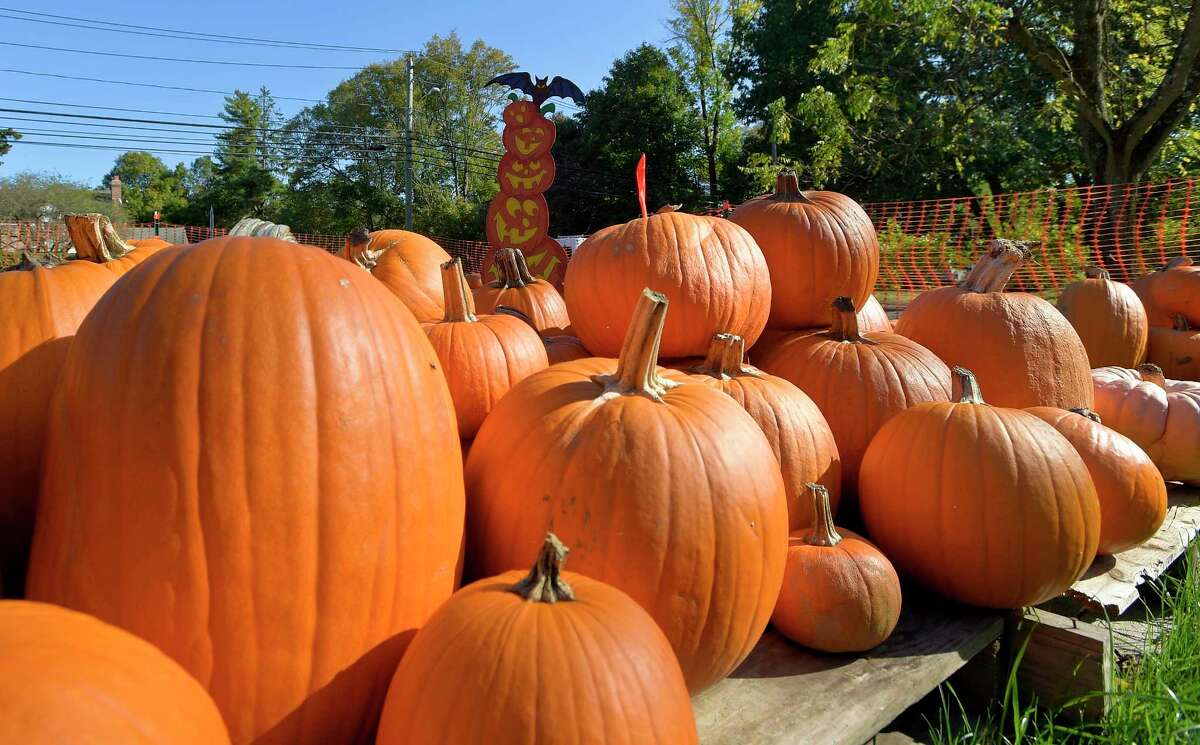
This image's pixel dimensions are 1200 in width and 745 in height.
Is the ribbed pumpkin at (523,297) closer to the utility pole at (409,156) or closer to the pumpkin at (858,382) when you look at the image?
the pumpkin at (858,382)

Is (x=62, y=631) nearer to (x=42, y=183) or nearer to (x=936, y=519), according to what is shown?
(x=936, y=519)

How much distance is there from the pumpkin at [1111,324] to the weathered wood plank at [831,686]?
3135 mm

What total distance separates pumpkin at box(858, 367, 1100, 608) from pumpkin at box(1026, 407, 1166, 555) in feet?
1.49

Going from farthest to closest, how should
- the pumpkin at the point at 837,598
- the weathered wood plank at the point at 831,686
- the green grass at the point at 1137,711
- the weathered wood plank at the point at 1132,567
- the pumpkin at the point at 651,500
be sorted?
the weathered wood plank at the point at 1132,567 → the green grass at the point at 1137,711 → the pumpkin at the point at 837,598 → the weathered wood plank at the point at 831,686 → the pumpkin at the point at 651,500

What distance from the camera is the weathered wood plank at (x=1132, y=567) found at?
2.17 meters

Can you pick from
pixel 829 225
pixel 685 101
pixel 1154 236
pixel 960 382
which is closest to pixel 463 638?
pixel 960 382

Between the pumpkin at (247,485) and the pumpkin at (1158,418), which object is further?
the pumpkin at (1158,418)

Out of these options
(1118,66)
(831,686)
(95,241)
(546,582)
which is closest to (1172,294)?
(831,686)

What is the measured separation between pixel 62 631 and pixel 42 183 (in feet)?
190

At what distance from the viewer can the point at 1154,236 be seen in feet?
34.5

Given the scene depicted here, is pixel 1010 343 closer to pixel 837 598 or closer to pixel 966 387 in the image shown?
pixel 966 387

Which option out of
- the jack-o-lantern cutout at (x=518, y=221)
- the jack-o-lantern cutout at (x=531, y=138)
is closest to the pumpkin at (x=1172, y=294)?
the jack-o-lantern cutout at (x=518, y=221)

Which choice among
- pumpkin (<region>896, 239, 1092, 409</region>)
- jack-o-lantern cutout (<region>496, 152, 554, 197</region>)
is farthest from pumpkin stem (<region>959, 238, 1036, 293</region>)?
jack-o-lantern cutout (<region>496, 152, 554, 197</region>)

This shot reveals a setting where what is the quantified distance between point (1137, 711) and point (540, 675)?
1917 millimetres
